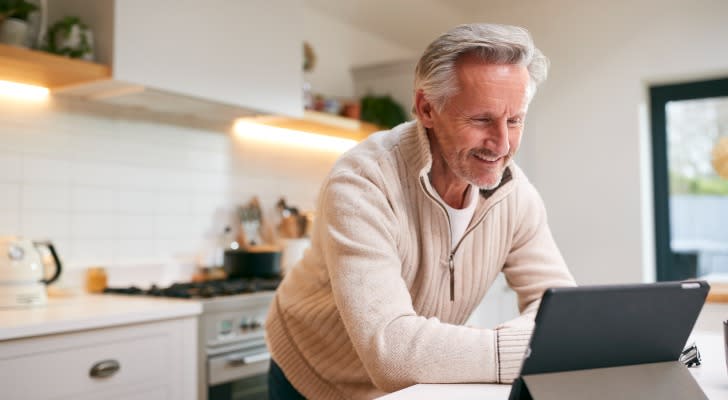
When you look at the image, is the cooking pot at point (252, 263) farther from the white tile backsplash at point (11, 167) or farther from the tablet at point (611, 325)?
the tablet at point (611, 325)

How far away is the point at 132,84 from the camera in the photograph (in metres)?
2.46

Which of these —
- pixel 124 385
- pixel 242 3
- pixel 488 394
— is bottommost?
pixel 124 385

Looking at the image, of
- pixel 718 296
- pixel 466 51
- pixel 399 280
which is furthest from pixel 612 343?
pixel 718 296

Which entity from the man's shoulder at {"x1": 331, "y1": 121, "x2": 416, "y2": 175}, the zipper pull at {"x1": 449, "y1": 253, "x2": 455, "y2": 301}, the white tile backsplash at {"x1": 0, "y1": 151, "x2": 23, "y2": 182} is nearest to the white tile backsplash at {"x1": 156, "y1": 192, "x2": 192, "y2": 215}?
the white tile backsplash at {"x1": 0, "y1": 151, "x2": 23, "y2": 182}

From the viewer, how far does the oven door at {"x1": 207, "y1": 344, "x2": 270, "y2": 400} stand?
2461 millimetres

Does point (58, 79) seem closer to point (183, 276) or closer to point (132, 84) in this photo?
point (132, 84)

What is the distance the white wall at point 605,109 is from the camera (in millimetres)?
3781

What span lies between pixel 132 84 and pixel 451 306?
64.0 inches

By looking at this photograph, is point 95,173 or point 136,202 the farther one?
point 136,202

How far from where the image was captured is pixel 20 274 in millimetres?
2203

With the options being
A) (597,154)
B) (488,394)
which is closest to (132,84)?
(488,394)

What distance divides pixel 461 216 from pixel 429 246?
104 millimetres

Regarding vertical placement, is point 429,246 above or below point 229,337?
above

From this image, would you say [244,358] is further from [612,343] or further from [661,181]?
Result: [661,181]
